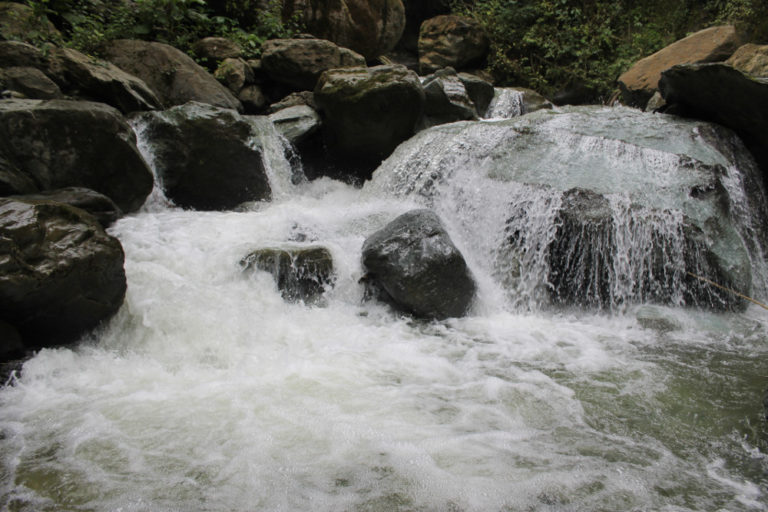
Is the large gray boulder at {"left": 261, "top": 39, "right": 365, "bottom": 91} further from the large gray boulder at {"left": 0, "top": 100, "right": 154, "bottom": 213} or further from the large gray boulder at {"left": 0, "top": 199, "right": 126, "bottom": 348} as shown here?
the large gray boulder at {"left": 0, "top": 199, "right": 126, "bottom": 348}

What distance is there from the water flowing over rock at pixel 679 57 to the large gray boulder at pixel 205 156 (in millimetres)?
6449

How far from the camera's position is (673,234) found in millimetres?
4711

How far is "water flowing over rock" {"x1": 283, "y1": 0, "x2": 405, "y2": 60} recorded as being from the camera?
9977 mm

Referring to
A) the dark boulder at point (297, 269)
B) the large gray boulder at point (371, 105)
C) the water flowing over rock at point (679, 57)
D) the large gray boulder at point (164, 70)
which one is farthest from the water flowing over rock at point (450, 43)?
the dark boulder at point (297, 269)

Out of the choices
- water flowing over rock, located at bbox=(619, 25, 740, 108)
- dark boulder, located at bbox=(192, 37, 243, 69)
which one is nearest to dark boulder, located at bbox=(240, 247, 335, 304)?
dark boulder, located at bbox=(192, 37, 243, 69)

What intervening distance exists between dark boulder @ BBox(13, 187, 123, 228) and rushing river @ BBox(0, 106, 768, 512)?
0.44 metres

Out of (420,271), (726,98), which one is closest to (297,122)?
(420,271)

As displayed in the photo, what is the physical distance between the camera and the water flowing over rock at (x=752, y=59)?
19.9 ft

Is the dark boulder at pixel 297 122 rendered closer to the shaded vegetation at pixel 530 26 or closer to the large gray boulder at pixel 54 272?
the shaded vegetation at pixel 530 26

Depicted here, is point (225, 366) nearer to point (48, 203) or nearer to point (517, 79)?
point (48, 203)

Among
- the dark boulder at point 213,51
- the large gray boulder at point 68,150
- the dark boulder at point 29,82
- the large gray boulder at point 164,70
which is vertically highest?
the dark boulder at point 213,51

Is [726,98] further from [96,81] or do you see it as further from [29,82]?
[29,82]

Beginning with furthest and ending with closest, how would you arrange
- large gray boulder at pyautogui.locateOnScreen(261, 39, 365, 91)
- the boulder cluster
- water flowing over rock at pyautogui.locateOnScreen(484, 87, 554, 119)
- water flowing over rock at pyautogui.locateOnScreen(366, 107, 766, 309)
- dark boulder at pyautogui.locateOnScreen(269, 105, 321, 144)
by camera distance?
water flowing over rock at pyautogui.locateOnScreen(484, 87, 554, 119), large gray boulder at pyautogui.locateOnScreen(261, 39, 365, 91), dark boulder at pyautogui.locateOnScreen(269, 105, 321, 144), water flowing over rock at pyautogui.locateOnScreen(366, 107, 766, 309), the boulder cluster

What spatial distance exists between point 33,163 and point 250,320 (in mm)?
2827
